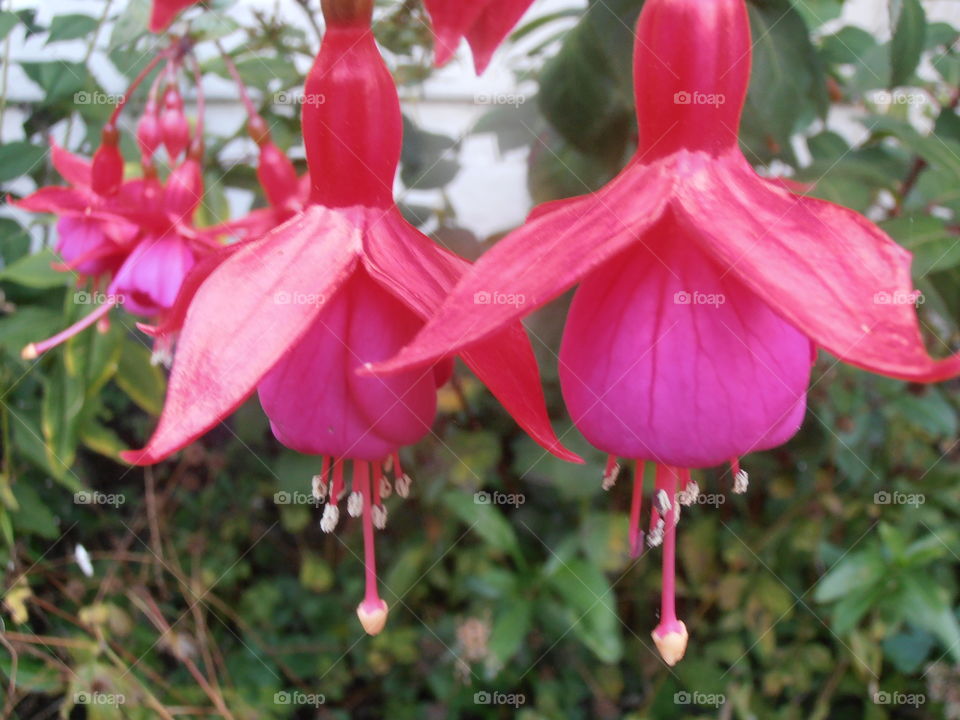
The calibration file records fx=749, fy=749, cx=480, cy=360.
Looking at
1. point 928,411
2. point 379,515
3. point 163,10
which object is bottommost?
point 928,411

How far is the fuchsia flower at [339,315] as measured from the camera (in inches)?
10.6

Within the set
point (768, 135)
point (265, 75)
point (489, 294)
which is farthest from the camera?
point (265, 75)

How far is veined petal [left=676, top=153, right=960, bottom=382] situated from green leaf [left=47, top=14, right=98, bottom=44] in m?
0.79

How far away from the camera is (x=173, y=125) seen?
672 mm

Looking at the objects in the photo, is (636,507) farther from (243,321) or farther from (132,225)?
(132,225)

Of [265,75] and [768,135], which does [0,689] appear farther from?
[768,135]

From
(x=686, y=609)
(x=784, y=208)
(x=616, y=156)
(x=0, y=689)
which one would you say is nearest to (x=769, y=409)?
(x=784, y=208)

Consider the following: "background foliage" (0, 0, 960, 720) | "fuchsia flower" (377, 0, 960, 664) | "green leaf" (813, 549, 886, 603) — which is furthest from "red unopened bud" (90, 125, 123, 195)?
"green leaf" (813, 549, 886, 603)

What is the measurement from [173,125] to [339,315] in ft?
1.52

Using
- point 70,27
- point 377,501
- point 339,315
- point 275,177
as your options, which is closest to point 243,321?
point 339,315

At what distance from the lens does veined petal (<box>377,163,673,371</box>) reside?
24 centimetres

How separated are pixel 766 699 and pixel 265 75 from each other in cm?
101

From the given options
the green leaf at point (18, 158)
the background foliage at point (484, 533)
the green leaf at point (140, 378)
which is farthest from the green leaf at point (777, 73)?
the green leaf at point (18, 158)

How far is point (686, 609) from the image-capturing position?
1051mm
